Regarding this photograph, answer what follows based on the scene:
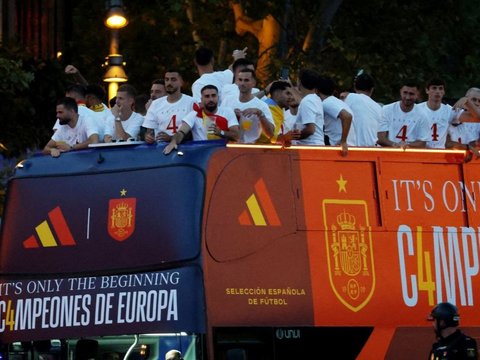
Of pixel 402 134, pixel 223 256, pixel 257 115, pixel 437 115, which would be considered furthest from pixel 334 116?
pixel 223 256

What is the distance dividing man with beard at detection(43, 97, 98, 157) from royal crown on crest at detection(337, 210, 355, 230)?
9.16ft

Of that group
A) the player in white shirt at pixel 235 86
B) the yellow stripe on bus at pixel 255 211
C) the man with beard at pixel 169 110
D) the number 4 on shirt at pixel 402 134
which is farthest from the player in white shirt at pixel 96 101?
the yellow stripe on bus at pixel 255 211

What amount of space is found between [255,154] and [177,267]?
4.36 feet

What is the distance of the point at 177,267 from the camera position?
631 inches

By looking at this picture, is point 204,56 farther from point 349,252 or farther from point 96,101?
point 349,252

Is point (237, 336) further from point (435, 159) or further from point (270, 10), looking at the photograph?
point (270, 10)

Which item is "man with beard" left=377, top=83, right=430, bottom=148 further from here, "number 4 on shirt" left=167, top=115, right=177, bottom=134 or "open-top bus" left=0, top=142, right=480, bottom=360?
"number 4 on shirt" left=167, top=115, right=177, bottom=134

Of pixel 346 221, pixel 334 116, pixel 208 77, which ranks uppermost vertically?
pixel 208 77

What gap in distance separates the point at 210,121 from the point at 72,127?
1952 mm

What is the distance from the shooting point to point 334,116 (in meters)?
18.0

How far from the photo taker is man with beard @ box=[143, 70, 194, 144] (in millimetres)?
17609

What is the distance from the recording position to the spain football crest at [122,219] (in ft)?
53.6

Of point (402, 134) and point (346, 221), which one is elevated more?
point (402, 134)

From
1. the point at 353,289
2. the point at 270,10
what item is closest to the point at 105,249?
the point at 353,289
